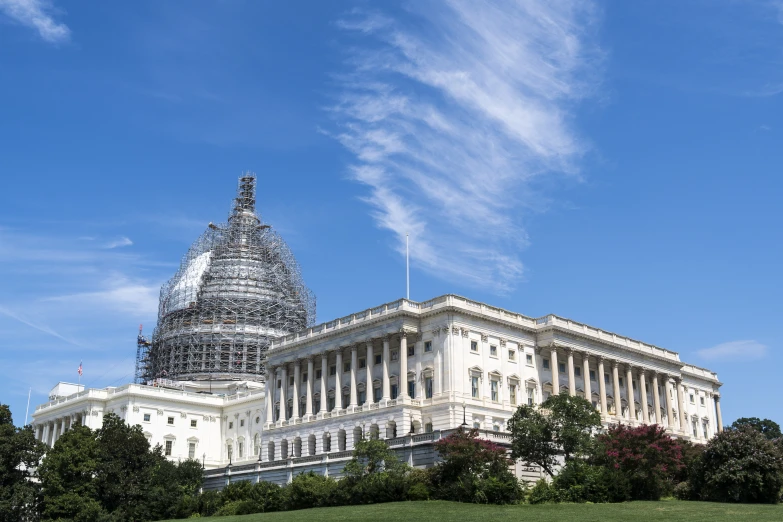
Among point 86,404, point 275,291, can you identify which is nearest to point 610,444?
point 86,404

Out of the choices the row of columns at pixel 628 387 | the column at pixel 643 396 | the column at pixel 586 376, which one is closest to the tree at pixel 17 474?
the row of columns at pixel 628 387

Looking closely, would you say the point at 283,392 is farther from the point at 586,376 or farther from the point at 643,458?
the point at 643,458

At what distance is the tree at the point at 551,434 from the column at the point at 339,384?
3198 centimetres

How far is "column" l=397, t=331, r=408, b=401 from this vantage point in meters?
86.1

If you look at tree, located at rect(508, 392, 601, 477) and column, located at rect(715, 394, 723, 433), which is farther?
column, located at rect(715, 394, 723, 433)

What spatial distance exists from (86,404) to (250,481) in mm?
53380

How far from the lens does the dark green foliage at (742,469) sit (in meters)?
54.7

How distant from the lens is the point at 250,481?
74.9m

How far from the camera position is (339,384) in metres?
93.9

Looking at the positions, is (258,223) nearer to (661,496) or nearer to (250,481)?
(250,481)

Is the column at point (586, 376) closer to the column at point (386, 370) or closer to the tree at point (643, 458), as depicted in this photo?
the column at point (386, 370)

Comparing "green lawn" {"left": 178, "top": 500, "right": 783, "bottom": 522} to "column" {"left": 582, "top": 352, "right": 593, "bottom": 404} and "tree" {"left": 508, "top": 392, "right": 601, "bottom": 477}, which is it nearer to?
"tree" {"left": 508, "top": 392, "right": 601, "bottom": 477}

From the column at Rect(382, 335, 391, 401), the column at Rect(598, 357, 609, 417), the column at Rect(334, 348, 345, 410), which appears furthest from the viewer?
the column at Rect(598, 357, 609, 417)

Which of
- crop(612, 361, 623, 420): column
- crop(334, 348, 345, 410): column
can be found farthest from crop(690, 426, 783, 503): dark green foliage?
crop(334, 348, 345, 410): column
